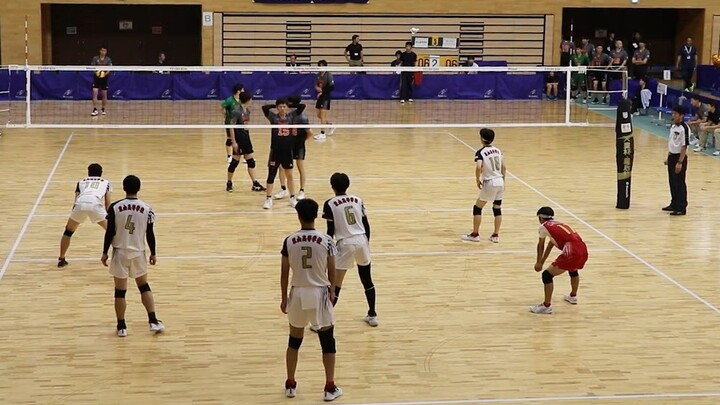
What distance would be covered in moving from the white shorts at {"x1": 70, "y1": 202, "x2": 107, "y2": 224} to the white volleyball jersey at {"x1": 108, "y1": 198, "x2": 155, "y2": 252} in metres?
2.80

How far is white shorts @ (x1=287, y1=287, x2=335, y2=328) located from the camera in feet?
32.8

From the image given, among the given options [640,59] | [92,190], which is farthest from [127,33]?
[92,190]

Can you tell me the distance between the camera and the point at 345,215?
38.7 feet

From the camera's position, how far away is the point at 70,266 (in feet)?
49.4

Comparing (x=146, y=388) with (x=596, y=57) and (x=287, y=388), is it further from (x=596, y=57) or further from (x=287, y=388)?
(x=596, y=57)

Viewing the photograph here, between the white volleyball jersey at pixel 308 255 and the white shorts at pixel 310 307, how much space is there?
65 mm

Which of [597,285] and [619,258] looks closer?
[597,285]

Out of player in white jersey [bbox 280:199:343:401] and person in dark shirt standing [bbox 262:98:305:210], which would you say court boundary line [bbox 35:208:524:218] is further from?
player in white jersey [bbox 280:199:343:401]

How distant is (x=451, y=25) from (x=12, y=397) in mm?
29992

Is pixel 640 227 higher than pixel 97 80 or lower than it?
lower

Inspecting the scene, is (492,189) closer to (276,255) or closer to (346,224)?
(276,255)

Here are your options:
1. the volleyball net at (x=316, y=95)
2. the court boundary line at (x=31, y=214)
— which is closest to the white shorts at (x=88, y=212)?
the court boundary line at (x=31, y=214)

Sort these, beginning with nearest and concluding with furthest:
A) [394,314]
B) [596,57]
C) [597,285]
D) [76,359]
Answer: [76,359] → [394,314] → [597,285] → [596,57]

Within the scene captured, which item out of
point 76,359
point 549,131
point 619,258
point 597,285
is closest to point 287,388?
point 76,359
